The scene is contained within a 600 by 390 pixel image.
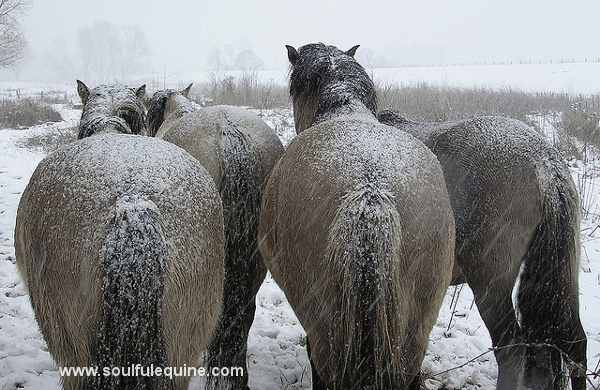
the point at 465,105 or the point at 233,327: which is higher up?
the point at 465,105

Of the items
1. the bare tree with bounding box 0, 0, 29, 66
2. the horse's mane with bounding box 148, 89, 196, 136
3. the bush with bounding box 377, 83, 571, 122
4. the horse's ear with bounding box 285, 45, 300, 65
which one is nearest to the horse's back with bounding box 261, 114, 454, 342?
the horse's ear with bounding box 285, 45, 300, 65

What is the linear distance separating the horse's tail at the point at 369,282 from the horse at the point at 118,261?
0.61m

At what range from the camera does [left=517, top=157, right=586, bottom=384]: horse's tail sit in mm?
2027

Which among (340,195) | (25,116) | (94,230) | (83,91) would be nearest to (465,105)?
(83,91)

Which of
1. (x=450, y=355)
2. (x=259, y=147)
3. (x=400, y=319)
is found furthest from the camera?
(x=450, y=355)

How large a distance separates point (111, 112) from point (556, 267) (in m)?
3.01

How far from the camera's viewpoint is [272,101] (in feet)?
43.3

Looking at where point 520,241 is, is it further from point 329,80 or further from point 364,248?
point 329,80

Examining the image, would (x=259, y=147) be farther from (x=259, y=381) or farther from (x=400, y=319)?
(x=259, y=381)

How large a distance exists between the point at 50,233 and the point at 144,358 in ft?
1.94

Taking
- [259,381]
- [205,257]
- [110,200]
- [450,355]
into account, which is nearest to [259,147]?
[205,257]

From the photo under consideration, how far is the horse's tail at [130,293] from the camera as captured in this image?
4.34ft

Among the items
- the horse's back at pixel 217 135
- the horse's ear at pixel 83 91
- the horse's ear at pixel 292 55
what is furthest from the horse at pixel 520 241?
Result: the horse's ear at pixel 83 91

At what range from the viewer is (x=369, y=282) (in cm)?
144
